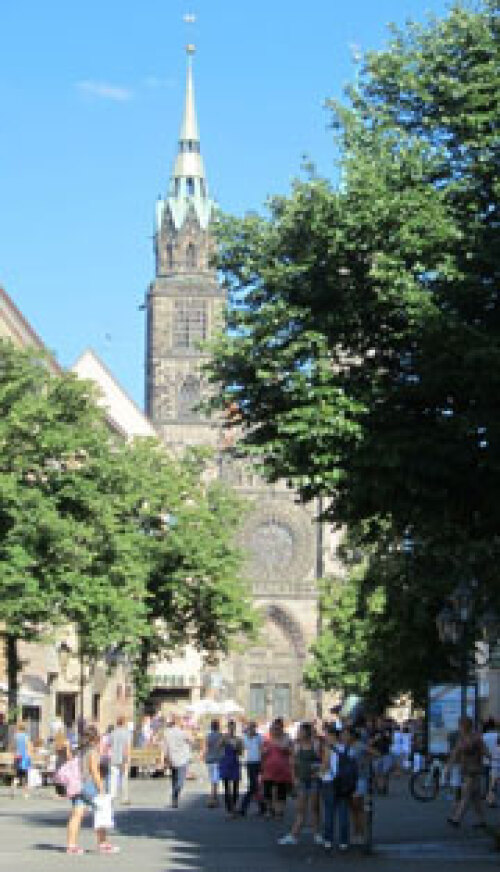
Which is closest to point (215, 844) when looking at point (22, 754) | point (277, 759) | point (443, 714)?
point (277, 759)

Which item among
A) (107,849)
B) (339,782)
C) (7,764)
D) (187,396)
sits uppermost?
(187,396)

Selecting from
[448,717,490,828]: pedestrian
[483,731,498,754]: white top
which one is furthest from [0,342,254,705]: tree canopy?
[448,717,490,828]: pedestrian

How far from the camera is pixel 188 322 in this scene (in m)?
125

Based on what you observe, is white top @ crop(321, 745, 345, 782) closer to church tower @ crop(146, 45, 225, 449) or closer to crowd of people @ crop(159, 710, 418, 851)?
crowd of people @ crop(159, 710, 418, 851)

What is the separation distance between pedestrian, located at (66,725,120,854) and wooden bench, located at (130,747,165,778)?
74.1ft

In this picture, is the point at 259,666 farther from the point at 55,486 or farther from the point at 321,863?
the point at 321,863

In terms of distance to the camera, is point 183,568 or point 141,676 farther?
point 141,676

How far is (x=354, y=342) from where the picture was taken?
24.0m

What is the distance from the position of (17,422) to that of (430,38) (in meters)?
17.5

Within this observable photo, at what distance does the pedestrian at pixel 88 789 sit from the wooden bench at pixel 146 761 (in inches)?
889

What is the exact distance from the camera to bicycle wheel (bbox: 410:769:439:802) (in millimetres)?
35125

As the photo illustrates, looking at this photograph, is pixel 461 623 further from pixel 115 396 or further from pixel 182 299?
pixel 182 299

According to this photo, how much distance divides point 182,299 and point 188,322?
1.99 m

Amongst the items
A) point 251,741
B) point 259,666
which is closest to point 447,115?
point 251,741
